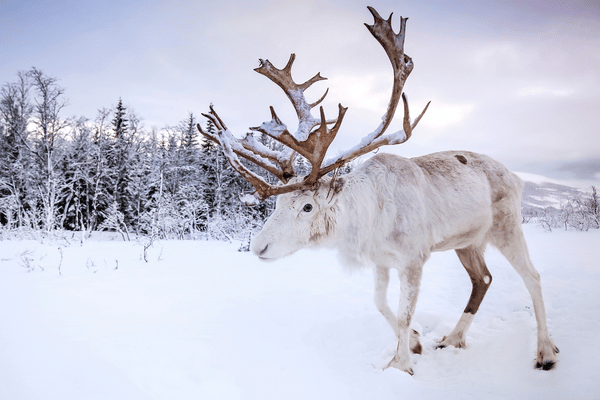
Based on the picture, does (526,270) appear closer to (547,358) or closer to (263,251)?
(547,358)

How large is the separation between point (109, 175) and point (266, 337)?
22776mm

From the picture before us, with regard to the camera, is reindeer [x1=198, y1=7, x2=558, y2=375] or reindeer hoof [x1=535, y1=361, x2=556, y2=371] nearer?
reindeer hoof [x1=535, y1=361, x2=556, y2=371]

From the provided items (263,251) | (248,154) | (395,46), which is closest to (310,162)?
(248,154)

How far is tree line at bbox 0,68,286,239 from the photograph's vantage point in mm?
14375

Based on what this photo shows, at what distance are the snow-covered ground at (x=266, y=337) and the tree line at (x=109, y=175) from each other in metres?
8.48

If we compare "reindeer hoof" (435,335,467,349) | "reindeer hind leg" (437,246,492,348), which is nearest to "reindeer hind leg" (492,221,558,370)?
"reindeer hind leg" (437,246,492,348)

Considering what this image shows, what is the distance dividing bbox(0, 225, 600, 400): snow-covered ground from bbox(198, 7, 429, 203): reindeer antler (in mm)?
1289

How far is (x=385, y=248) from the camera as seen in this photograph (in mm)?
2789

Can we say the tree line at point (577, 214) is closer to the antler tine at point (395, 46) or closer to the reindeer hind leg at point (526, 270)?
the reindeer hind leg at point (526, 270)

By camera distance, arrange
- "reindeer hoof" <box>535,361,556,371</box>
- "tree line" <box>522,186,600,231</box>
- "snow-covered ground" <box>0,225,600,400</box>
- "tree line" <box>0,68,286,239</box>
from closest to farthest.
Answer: "snow-covered ground" <box>0,225,600,400</box>
"reindeer hoof" <box>535,361,556,371</box>
"tree line" <box>522,186,600,231</box>
"tree line" <box>0,68,286,239</box>

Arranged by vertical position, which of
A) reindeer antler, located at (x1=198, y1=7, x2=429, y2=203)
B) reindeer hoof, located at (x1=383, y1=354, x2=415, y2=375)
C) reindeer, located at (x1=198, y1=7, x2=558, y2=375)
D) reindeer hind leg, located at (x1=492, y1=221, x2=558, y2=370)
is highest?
reindeer antler, located at (x1=198, y1=7, x2=429, y2=203)

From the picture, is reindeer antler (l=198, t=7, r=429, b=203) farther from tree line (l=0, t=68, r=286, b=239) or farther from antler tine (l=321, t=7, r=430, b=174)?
tree line (l=0, t=68, r=286, b=239)

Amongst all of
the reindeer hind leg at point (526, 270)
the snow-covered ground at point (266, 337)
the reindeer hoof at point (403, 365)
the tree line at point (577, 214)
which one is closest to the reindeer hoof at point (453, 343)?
the snow-covered ground at point (266, 337)

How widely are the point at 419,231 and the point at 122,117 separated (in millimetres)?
29796
